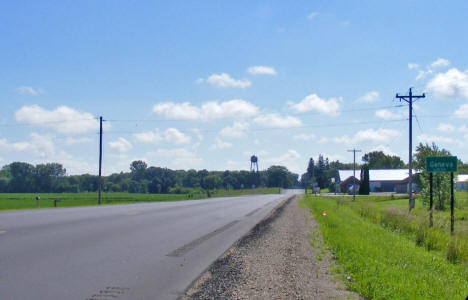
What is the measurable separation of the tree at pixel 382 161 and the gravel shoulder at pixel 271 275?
6313 inches

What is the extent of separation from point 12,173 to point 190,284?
520 feet

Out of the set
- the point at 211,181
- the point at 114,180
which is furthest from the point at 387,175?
the point at 114,180

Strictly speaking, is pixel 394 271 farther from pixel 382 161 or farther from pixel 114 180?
pixel 114 180

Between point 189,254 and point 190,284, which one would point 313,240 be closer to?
point 189,254

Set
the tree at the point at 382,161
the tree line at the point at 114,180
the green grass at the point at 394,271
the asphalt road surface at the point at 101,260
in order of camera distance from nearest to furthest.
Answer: the green grass at the point at 394,271 < the asphalt road surface at the point at 101,260 < the tree line at the point at 114,180 < the tree at the point at 382,161

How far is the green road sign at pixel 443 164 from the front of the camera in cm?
1728

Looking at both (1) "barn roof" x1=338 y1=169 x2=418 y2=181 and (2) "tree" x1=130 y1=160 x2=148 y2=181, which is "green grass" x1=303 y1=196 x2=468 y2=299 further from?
(2) "tree" x1=130 y1=160 x2=148 y2=181

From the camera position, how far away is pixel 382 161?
552ft

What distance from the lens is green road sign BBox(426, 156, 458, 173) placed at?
1728cm

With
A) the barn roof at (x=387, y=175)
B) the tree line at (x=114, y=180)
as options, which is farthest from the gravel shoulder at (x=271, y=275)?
the tree line at (x=114, y=180)

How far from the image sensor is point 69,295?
7.16 meters

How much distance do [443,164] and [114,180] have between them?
181m

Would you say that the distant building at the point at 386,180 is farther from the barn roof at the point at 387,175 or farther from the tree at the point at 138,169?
the tree at the point at 138,169

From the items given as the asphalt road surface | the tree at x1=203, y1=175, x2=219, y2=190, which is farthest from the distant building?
the asphalt road surface
